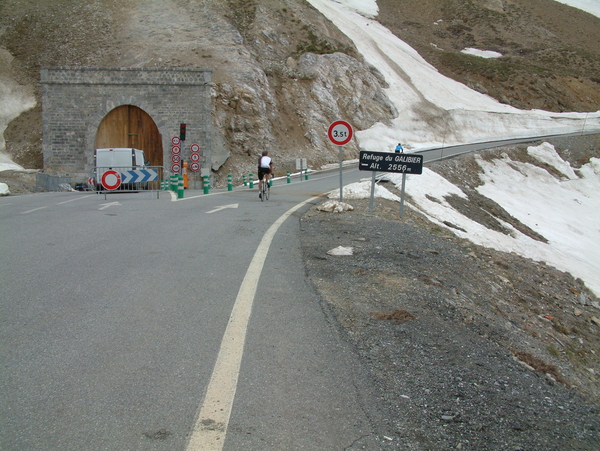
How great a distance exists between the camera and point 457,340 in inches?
186

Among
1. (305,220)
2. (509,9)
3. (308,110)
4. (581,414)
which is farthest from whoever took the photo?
(509,9)

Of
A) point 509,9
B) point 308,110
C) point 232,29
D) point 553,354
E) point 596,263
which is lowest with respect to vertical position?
point 596,263

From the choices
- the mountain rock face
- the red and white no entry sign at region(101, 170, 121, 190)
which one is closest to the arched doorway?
the mountain rock face

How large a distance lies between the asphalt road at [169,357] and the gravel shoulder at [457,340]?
32 centimetres

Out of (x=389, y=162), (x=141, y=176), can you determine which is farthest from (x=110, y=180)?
(x=389, y=162)

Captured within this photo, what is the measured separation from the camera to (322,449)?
2.87 m

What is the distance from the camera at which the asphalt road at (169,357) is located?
2988 millimetres

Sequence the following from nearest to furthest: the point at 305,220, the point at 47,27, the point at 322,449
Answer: the point at 322,449 → the point at 305,220 → the point at 47,27

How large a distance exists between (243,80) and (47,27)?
2249 centimetres

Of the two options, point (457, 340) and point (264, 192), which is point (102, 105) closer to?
point (264, 192)

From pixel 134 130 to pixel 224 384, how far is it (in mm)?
32938

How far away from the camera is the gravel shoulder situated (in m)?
3.27

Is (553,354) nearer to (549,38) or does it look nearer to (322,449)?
(322,449)

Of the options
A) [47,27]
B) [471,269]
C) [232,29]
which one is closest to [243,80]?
[232,29]
